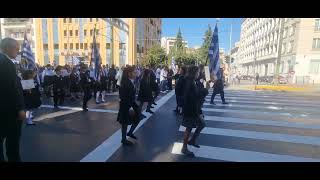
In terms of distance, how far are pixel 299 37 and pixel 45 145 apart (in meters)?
45.6

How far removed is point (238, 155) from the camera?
5.02 m

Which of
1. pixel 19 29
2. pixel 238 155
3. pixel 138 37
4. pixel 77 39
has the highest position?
pixel 19 29

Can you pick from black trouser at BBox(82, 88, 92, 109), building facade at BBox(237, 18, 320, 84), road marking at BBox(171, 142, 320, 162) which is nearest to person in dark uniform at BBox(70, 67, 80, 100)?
black trouser at BBox(82, 88, 92, 109)

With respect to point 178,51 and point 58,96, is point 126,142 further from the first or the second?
point 178,51

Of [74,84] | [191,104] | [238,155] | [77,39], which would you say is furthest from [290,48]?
[191,104]

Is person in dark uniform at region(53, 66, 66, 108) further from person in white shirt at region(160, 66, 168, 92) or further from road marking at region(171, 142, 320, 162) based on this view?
person in white shirt at region(160, 66, 168, 92)

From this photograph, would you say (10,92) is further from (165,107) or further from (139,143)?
(165,107)

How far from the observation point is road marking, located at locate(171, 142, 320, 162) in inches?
191

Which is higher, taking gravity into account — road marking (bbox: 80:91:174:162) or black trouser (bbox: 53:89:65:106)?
black trouser (bbox: 53:89:65:106)

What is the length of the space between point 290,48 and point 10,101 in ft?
165

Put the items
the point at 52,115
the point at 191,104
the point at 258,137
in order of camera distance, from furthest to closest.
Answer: the point at 52,115
the point at 258,137
the point at 191,104

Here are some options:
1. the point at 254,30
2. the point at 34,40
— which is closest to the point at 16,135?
the point at 34,40

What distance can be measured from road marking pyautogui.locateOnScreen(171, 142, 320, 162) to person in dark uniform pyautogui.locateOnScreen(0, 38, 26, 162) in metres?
2.94

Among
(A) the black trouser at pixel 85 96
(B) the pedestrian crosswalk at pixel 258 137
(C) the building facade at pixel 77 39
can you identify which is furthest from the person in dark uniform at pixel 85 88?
(C) the building facade at pixel 77 39
